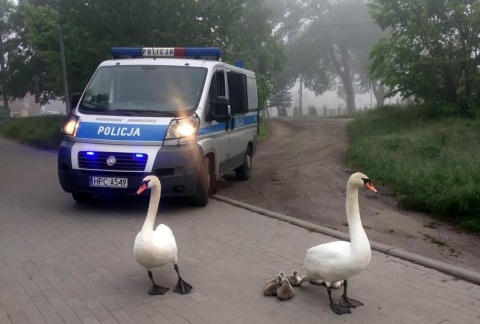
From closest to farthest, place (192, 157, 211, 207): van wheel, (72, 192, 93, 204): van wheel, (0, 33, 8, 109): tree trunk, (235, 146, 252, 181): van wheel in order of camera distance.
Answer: (192, 157, 211, 207): van wheel
(72, 192, 93, 204): van wheel
(235, 146, 252, 181): van wheel
(0, 33, 8, 109): tree trunk

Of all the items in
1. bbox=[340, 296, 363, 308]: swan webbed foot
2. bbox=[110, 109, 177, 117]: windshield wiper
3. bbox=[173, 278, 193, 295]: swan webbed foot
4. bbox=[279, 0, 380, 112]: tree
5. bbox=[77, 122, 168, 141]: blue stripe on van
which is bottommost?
bbox=[340, 296, 363, 308]: swan webbed foot

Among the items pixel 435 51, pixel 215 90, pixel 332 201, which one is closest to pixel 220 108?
pixel 215 90

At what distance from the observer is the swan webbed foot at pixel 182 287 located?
503 centimetres

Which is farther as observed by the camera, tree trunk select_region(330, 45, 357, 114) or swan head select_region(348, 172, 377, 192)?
tree trunk select_region(330, 45, 357, 114)

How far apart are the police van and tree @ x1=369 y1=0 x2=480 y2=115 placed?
10.3 m

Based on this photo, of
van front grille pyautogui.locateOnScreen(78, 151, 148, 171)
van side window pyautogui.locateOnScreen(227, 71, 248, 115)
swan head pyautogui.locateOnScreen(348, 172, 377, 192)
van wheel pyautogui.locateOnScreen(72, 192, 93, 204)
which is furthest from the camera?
van side window pyautogui.locateOnScreen(227, 71, 248, 115)

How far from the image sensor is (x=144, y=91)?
866 centimetres

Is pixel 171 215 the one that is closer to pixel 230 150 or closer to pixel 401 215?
pixel 230 150

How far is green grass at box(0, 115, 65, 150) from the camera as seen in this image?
19.5m

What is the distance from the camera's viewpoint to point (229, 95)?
980 centimetres

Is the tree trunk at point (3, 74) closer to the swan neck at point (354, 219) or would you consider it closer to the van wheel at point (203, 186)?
the van wheel at point (203, 186)

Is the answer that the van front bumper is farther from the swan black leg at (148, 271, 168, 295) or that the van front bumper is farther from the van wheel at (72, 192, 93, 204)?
the swan black leg at (148, 271, 168, 295)

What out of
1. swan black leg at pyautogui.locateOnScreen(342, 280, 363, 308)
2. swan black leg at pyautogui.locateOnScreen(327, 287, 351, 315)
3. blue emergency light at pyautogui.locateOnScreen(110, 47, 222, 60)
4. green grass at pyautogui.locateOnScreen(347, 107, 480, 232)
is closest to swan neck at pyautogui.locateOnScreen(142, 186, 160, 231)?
swan black leg at pyautogui.locateOnScreen(327, 287, 351, 315)

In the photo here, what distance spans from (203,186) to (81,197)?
2085 millimetres
